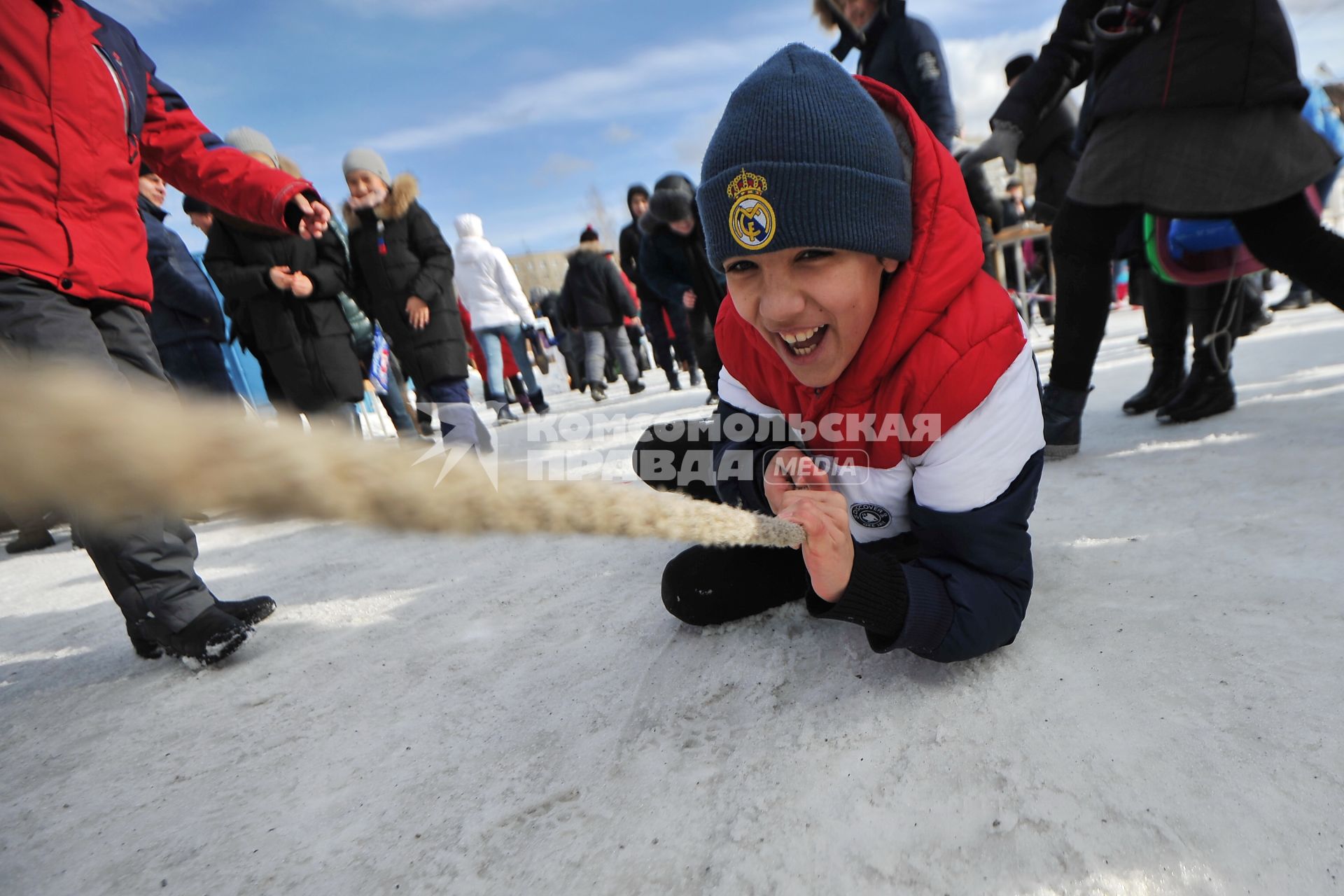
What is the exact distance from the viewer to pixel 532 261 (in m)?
56.8

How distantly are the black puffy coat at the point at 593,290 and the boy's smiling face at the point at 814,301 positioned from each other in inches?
227

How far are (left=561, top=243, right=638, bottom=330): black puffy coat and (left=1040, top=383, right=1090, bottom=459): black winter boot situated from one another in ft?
16.9

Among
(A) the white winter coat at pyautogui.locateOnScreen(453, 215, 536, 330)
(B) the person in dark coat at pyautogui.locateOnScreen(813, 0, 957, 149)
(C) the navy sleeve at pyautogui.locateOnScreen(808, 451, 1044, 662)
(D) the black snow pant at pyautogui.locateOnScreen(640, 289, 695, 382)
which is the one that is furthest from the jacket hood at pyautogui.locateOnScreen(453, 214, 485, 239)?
(C) the navy sleeve at pyautogui.locateOnScreen(808, 451, 1044, 662)

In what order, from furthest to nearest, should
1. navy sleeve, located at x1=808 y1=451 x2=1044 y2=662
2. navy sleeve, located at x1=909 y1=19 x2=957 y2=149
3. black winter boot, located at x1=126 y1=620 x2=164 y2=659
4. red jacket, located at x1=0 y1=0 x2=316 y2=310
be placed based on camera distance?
1. navy sleeve, located at x1=909 y1=19 x2=957 y2=149
2. black winter boot, located at x1=126 y1=620 x2=164 y2=659
3. red jacket, located at x1=0 y1=0 x2=316 y2=310
4. navy sleeve, located at x1=808 y1=451 x2=1044 y2=662

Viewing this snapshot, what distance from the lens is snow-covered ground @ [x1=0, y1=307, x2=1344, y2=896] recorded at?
0.76 m

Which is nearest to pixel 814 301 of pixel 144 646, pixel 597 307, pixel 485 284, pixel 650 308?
pixel 144 646

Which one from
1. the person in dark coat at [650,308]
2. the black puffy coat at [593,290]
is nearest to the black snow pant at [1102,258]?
the person in dark coat at [650,308]

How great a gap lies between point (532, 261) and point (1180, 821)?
6012 cm

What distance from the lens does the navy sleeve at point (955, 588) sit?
98cm

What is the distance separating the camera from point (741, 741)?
1.00m

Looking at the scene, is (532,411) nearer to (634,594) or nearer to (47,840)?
(634,594)

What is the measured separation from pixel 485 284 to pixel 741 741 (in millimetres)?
5327

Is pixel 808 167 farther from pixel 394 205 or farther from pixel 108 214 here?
pixel 394 205

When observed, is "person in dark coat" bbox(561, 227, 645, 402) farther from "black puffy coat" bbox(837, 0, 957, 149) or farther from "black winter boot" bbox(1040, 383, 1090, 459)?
"black winter boot" bbox(1040, 383, 1090, 459)
